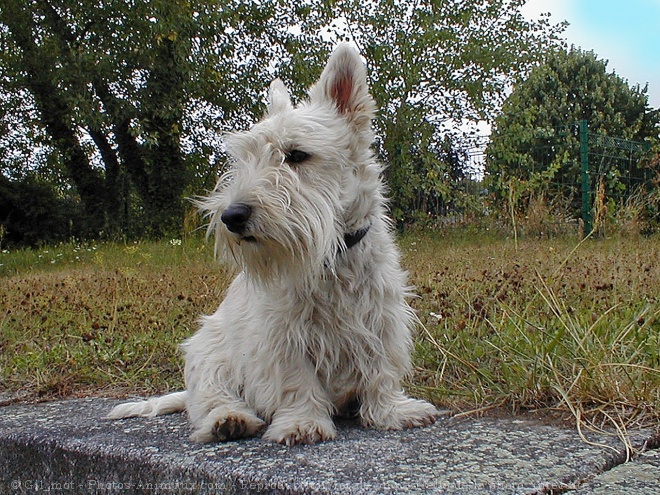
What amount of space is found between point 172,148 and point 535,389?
16.1 m

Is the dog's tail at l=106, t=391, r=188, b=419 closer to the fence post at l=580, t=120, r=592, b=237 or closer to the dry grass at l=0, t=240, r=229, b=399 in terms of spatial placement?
the dry grass at l=0, t=240, r=229, b=399

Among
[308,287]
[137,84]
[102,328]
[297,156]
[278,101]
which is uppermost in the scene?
[137,84]

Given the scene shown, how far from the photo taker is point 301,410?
2.89 m

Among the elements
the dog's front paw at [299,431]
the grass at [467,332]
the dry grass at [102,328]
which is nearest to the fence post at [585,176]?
the grass at [467,332]

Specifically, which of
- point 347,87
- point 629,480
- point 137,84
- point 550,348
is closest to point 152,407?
point 347,87

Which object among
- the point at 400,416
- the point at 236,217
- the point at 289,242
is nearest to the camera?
the point at 236,217

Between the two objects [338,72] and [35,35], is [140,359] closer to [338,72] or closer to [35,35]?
[338,72]

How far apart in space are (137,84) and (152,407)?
1439cm

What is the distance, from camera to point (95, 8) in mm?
15180

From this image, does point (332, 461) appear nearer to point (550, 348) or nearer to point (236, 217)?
point (236, 217)

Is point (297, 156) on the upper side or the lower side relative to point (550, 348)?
upper

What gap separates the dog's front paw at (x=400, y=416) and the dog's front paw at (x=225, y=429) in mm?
498

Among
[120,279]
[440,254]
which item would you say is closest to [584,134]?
[440,254]

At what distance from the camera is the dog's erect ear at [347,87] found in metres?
3.27
